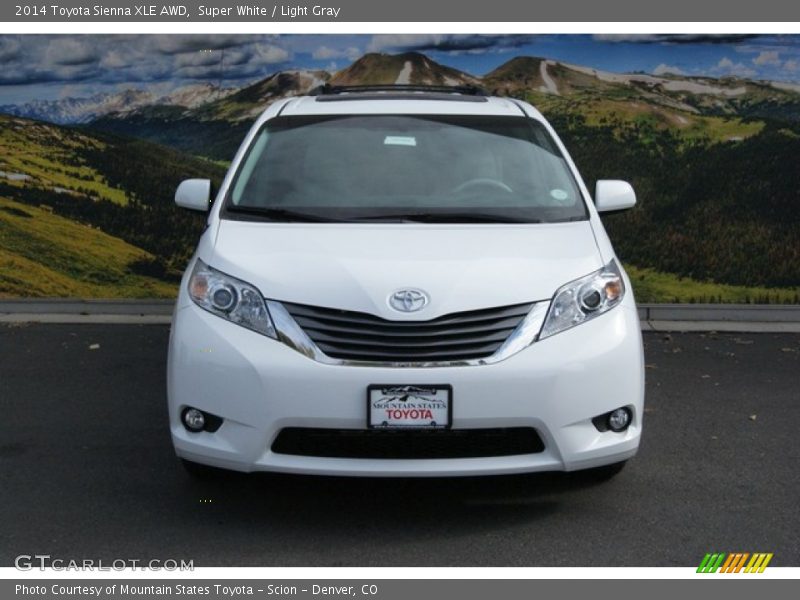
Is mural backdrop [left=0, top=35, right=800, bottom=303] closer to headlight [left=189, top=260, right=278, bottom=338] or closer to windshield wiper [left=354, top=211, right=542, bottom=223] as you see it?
windshield wiper [left=354, top=211, right=542, bottom=223]

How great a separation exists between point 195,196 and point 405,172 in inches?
40.3

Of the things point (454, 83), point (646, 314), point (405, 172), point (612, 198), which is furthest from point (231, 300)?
point (454, 83)

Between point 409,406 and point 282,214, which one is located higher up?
point 282,214

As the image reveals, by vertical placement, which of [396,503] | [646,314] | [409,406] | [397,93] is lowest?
[646,314]

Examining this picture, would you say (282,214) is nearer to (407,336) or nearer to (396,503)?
(407,336)

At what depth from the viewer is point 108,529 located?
15.6 feet

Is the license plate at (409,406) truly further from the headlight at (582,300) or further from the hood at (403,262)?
the headlight at (582,300)

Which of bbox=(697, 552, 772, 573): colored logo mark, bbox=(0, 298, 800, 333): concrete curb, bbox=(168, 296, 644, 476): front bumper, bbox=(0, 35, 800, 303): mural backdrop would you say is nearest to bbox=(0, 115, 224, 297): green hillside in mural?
bbox=(0, 35, 800, 303): mural backdrop

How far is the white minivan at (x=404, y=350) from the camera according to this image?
14.6 ft

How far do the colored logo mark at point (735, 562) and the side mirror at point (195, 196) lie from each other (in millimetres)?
2826

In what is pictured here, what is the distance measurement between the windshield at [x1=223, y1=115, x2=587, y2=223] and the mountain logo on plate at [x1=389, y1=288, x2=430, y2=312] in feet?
2.31

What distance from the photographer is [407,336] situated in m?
4.51

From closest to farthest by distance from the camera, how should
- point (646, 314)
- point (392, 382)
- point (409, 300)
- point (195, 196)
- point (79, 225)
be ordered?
point (392, 382) < point (409, 300) < point (195, 196) < point (646, 314) < point (79, 225)

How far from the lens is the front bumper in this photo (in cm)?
443
